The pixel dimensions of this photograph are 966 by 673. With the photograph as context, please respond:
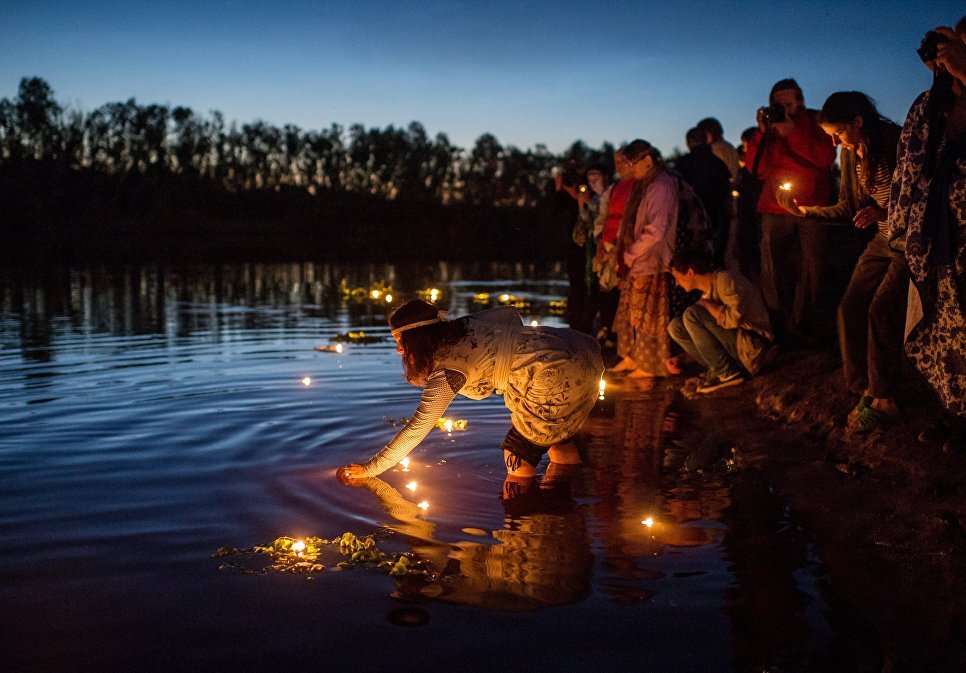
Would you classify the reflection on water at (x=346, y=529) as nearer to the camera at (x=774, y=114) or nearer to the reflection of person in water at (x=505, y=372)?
the reflection of person in water at (x=505, y=372)

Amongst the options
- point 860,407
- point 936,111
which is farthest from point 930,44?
point 860,407

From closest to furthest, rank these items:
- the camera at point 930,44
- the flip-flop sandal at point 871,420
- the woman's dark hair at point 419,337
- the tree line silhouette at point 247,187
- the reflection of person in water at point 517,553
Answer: the reflection of person in water at point 517,553 < the camera at point 930,44 < the woman's dark hair at point 419,337 < the flip-flop sandal at point 871,420 < the tree line silhouette at point 247,187

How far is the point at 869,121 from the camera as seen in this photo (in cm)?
643

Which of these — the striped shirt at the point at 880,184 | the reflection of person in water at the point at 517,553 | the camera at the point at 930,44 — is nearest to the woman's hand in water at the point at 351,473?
the reflection of person in water at the point at 517,553

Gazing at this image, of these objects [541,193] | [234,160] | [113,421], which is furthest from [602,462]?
[541,193]

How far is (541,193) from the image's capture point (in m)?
102

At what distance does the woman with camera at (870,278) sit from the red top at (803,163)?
2.26 m

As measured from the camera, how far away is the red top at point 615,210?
10984mm

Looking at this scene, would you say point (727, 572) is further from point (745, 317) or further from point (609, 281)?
point (609, 281)

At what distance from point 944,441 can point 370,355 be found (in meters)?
8.36

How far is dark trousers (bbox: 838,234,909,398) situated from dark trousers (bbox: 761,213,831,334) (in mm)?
2154

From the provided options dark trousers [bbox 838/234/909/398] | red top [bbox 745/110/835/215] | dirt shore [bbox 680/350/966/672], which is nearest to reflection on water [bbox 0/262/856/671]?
dirt shore [bbox 680/350/966/672]

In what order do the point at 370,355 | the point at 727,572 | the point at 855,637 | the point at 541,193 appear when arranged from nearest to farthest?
1. the point at 855,637
2. the point at 727,572
3. the point at 370,355
4. the point at 541,193

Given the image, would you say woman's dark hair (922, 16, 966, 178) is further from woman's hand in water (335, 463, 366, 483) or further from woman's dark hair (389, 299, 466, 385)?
woman's hand in water (335, 463, 366, 483)
